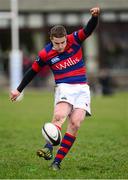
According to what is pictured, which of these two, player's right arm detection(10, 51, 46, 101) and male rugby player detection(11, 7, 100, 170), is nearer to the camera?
male rugby player detection(11, 7, 100, 170)

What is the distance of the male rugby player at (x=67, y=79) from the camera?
9.53 meters

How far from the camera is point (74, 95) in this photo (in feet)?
31.8

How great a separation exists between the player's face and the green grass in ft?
5.10

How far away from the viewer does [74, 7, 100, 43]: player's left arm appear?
9562mm

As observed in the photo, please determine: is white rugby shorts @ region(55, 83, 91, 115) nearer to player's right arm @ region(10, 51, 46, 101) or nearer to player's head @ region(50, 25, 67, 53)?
player's right arm @ region(10, 51, 46, 101)

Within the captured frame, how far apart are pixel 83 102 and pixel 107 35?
111 feet

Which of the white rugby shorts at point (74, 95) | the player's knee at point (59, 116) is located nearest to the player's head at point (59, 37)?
the white rugby shorts at point (74, 95)

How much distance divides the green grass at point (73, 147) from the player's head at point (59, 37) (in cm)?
158

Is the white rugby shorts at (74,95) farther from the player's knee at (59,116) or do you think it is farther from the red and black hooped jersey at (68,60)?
the player's knee at (59,116)

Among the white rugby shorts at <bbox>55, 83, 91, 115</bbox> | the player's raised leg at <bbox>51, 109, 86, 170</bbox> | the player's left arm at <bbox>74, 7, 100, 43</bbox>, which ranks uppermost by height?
the player's left arm at <bbox>74, 7, 100, 43</bbox>

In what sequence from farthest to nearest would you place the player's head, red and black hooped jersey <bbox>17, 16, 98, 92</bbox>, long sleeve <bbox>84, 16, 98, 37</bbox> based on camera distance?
1. red and black hooped jersey <bbox>17, 16, 98, 92</bbox>
2. long sleeve <bbox>84, 16, 98, 37</bbox>
3. the player's head

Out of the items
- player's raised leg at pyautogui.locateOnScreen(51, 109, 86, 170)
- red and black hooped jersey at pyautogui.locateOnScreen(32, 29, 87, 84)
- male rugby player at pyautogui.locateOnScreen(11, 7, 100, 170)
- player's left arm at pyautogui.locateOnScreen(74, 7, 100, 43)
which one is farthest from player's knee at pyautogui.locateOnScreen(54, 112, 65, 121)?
player's left arm at pyautogui.locateOnScreen(74, 7, 100, 43)

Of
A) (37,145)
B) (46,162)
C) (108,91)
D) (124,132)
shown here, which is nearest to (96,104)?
(108,91)

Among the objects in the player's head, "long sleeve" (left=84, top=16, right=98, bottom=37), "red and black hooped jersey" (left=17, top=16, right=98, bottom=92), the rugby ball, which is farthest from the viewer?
"red and black hooped jersey" (left=17, top=16, right=98, bottom=92)
